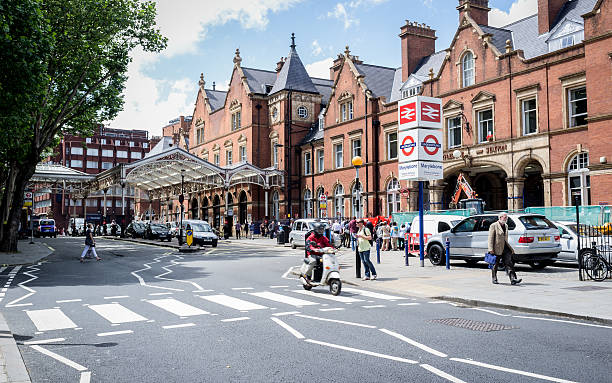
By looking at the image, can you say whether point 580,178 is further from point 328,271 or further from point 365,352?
point 365,352

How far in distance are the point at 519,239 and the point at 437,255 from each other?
3.57 meters

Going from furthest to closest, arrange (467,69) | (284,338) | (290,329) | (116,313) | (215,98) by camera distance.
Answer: (215,98), (467,69), (116,313), (290,329), (284,338)

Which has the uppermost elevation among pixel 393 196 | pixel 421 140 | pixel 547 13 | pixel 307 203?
pixel 547 13

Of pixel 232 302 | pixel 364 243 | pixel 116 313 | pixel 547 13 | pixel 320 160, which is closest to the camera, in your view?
pixel 116 313

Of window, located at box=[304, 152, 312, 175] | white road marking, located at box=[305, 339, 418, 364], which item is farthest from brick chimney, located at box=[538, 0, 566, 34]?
white road marking, located at box=[305, 339, 418, 364]

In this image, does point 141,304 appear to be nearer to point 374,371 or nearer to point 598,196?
point 374,371

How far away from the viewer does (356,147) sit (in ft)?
149

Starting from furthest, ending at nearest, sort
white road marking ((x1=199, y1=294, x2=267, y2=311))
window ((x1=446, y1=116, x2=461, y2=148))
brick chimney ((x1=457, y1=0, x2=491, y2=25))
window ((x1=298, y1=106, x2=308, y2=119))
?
window ((x1=298, y1=106, x2=308, y2=119)) < brick chimney ((x1=457, y1=0, x2=491, y2=25)) < window ((x1=446, y1=116, x2=461, y2=148)) < white road marking ((x1=199, y1=294, x2=267, y2=311))

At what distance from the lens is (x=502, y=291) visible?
1261cm

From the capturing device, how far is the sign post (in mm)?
19656

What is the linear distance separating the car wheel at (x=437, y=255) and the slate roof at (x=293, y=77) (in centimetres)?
3737

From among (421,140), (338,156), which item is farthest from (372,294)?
(338,156)

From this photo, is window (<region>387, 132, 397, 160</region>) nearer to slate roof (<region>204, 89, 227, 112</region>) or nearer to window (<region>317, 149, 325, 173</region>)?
window (<region>317, 149, 325, 173</region>)

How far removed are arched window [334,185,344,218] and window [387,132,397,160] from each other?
6.54 m
